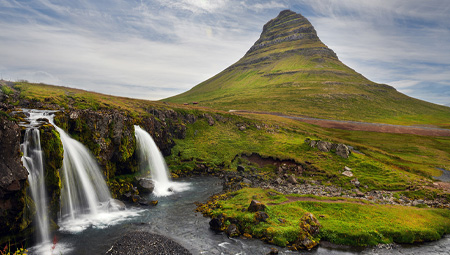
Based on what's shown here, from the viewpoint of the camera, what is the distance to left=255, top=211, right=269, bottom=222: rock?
29.6 m

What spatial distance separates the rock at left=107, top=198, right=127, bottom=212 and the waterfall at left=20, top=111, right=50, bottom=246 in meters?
8.32

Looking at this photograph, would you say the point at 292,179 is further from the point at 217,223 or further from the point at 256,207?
the point at 217,223

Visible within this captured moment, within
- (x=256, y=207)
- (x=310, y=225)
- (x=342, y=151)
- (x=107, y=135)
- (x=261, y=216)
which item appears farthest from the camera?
(x=342, y=151)

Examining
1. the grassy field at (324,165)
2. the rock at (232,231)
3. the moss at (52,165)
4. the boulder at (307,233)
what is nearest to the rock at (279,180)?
the grassy field at (324,165)

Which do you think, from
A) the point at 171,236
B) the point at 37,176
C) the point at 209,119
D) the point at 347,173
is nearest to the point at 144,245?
the point at 171,236

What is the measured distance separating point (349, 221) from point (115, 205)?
111 feet

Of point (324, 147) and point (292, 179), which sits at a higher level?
point (324, 147)

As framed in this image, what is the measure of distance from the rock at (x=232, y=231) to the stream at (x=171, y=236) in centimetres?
67

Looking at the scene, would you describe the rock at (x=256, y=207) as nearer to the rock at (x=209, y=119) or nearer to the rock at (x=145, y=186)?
the rock at (x=145, y=186)

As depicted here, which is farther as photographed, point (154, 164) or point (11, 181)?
point (154, 164)

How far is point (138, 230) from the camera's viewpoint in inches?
1109

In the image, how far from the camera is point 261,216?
29766 mm

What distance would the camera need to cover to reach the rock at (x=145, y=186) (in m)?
42.6

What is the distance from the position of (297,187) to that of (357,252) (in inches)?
801
